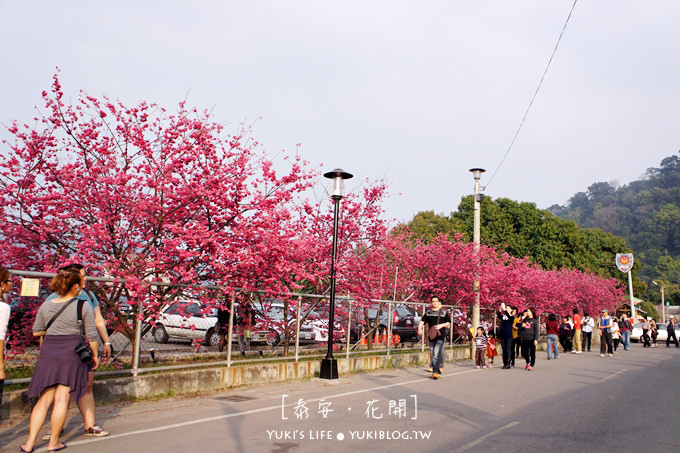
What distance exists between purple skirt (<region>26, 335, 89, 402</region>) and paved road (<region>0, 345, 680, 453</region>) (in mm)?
677

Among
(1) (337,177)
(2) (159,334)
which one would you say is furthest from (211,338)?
(1) (337,177)

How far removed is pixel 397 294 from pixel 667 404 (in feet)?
35.9

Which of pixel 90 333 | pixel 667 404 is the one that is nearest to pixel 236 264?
pixel 90 333

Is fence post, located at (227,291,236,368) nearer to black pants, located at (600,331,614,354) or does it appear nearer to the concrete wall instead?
the concrete wall

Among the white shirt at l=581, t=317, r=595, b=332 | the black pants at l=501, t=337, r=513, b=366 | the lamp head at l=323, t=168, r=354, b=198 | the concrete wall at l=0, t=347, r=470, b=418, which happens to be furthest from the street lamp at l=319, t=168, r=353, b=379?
the white shirt at l=581, t=317, r=595, b=332

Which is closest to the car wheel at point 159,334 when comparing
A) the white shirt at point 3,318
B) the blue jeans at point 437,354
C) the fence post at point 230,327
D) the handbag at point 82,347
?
the fence post at point 230,327

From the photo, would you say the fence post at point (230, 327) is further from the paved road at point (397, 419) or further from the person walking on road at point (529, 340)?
the person walking on road at point (529, 340)

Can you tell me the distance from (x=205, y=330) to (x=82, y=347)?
808cm

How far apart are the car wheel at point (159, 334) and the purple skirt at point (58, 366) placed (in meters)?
3.70

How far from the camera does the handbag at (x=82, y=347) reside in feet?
18.9

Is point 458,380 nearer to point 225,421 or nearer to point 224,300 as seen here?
point 224,300

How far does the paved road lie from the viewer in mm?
6062

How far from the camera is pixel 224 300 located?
34.0 feet

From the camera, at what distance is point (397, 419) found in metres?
7.60
